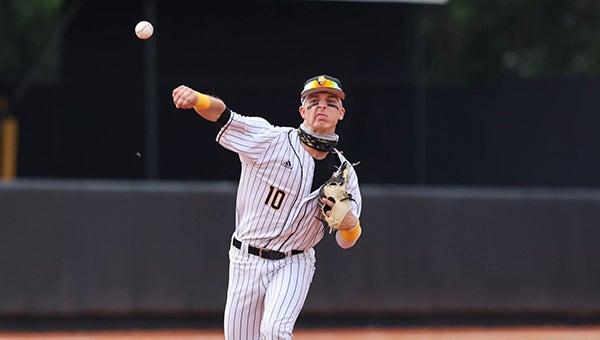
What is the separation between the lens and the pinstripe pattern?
6.40 m

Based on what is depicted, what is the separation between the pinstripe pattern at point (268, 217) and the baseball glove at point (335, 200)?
0.40ft

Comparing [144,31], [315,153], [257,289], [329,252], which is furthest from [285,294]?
[329,252]

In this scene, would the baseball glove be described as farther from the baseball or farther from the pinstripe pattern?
the baseball

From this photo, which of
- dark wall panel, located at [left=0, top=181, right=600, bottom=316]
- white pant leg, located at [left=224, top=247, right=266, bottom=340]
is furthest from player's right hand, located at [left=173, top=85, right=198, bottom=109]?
dark wall panel, located at [left=0, top=181, right=600, bottom=316]

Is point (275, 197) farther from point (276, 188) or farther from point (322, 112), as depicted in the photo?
point (322, 112)

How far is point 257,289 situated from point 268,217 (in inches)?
14.8

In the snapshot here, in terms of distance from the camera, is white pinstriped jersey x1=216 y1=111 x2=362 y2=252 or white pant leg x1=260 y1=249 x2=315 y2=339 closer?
white pant leg x1=260 y1=249 x2=315 y2=339

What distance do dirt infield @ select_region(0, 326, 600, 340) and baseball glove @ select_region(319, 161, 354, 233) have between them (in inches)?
193

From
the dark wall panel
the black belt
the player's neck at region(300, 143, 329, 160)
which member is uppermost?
the player's neck at region(300, 143, 329, 160)

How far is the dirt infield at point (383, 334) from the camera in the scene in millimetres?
11070

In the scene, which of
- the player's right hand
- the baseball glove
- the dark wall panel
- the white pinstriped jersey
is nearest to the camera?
the player's right hand

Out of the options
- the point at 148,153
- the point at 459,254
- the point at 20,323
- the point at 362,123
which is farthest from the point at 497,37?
the point at 20,323

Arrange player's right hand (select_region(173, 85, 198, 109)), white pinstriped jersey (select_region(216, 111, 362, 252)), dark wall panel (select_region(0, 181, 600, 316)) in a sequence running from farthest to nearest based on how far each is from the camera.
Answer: dark wall panel (select_region(0, 181, 600, 316))
white pinstriped jersey (select_region(216, 111, 362, 252))
player's right hand (select_region(173, 85, 198, 109))

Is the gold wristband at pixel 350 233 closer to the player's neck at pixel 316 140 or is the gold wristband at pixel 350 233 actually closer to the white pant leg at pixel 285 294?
the white pant leg at pixel 285 294
